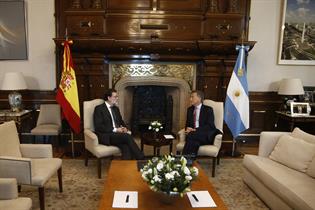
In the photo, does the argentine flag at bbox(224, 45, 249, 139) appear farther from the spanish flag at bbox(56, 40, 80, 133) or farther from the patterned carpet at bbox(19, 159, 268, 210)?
the spanish flag at bbox(56, 40, 80, 133)

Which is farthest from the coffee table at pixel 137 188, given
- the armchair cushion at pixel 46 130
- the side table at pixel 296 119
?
the side table at pixel 296 119

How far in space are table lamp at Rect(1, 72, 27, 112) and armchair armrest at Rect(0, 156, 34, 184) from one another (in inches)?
95.8

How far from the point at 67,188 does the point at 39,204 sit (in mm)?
475

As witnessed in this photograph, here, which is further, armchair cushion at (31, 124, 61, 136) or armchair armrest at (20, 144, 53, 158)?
armchair cushion at (31, 124, 61, 136)

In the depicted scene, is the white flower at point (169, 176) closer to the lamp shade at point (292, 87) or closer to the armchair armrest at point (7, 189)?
the armchair armrest at point (7, 189)

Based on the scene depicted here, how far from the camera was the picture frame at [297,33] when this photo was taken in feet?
17.7

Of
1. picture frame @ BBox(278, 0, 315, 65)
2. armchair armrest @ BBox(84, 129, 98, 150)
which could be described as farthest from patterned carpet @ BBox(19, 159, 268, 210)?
picture frame @ BBox(278, 0, 315, 65)

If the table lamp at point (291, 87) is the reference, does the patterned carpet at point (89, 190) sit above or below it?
below

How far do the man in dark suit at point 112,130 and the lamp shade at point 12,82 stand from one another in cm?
167

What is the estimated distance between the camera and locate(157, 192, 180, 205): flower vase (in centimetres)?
215

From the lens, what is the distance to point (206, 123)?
428 centimetres

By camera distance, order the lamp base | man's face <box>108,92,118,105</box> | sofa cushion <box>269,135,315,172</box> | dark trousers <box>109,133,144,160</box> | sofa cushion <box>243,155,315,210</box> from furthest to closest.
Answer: the lamp base < man's face <box>108,92,118,105</box> < dark trousers <box>109,133,144,160</box> < sofa cushion <box>269,135,315,172</box> < sofa cushion <box>243,155,315,210</box>

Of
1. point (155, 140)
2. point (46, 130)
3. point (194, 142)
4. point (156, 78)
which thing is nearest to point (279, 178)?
point (194, 142)

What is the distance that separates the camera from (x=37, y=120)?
17.4ft
